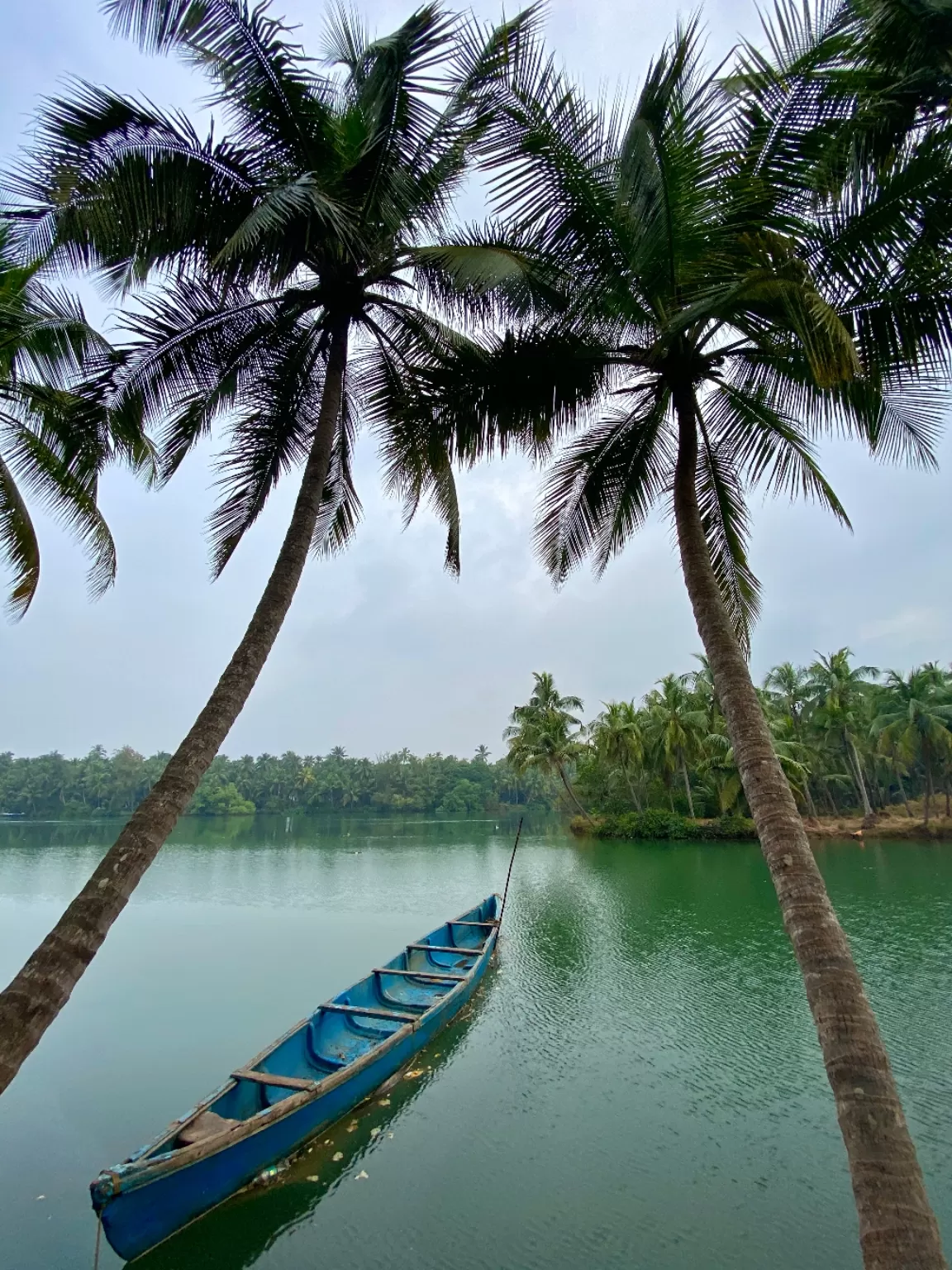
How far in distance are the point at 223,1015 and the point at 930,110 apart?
43.5 feet

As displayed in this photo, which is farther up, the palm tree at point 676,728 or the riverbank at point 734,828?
the palm tree at point 676,728

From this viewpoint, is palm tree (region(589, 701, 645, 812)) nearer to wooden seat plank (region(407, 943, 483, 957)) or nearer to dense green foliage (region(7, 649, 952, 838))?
dense green foliage (region(7, 649, 952, 838))

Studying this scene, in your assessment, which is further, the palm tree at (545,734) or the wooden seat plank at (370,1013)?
the palm tree at (545,734)

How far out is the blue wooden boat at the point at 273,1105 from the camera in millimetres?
4797

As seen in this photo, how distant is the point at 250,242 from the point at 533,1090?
877 centimetres

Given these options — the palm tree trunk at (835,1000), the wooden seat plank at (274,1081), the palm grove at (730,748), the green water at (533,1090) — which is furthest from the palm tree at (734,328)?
the palm grove at (730,748)

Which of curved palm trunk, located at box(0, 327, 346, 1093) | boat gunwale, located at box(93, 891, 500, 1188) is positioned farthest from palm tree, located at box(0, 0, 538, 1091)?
boat gunwale, located at box(93, 891, 500, 1188)

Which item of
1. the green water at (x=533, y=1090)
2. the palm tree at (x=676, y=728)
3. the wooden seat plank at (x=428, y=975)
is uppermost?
the palm tree at (x=676, y=728)

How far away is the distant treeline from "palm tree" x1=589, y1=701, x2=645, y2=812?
133 feet

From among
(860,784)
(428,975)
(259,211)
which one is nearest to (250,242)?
(259,211)

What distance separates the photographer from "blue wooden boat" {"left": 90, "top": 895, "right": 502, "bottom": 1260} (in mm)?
4797

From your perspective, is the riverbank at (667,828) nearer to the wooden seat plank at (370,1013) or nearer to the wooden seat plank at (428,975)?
the wooden seat plank at (428,975)

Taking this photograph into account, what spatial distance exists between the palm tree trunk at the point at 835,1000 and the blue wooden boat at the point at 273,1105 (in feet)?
14.9

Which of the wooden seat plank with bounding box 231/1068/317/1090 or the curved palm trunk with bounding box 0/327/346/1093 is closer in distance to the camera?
the curved palm trunk with bounding box 0/327/346/1093
